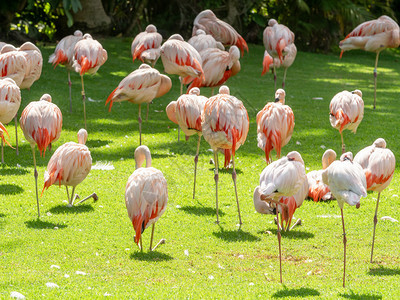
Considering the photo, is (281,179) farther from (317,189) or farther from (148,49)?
(148,49)

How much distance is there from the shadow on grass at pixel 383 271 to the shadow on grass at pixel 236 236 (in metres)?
1.12

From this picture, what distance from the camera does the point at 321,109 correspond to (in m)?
11.4

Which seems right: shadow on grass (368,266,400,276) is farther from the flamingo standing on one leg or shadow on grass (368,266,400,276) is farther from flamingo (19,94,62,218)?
the flamingo standing on one leg

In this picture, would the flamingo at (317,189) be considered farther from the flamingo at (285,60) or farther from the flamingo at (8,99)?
the flamingo at (285,60)

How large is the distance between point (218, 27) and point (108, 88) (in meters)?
2.68

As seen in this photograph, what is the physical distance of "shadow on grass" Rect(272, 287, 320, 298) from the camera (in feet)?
14.3

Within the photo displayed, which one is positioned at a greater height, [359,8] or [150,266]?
[359,8]

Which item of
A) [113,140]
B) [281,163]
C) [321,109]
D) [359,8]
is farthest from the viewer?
[359,8]

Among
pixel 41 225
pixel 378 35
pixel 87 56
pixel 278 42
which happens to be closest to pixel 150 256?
pixel 41 225

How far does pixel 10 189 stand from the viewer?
22.5ft

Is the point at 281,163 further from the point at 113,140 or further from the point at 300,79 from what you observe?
the point at 300,79

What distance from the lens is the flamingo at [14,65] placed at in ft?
26.9

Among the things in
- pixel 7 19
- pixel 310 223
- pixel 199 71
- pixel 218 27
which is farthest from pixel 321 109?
pixel 7 19

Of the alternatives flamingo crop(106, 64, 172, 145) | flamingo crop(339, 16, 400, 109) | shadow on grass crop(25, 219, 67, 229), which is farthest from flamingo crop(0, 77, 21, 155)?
flamingo crop(339, 16, 400, 109)
